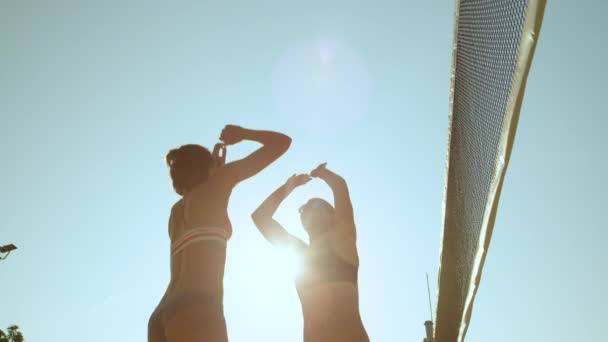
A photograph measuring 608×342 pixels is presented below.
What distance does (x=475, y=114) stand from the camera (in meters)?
3.78

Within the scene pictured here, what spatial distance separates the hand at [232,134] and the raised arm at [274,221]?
1.32 m

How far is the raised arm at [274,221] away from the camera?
175 inches

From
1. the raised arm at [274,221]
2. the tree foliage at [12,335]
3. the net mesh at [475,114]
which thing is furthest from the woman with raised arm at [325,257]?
the tree foliage at [12,335]

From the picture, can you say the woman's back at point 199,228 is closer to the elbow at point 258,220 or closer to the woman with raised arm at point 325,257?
the woman with raised arm at point 325,257

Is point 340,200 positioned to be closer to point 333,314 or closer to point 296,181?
point 296,181

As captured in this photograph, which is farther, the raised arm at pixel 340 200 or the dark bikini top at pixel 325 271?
the raised arm at pixel 340 200

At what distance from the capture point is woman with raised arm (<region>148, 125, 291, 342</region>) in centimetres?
229

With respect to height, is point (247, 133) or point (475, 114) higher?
point (475, 114)

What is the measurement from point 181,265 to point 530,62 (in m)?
2.19

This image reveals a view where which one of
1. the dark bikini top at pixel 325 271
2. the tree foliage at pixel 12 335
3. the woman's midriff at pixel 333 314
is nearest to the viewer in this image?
the woman's midriff at pixel 333 314

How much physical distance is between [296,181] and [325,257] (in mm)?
946

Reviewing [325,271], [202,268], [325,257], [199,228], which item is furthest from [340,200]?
[202,268]

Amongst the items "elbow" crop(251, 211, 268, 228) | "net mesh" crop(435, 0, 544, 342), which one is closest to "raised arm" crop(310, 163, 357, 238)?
"elbow" crop(251, 211, 268, 228)

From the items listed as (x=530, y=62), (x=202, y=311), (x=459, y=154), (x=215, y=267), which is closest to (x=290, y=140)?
(x=215, y=267)
